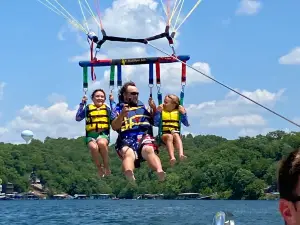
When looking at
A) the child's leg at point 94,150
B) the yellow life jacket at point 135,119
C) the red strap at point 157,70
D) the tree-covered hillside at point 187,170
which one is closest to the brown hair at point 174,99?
the red strap at point 157,70

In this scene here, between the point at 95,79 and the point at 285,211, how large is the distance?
32.7 feet

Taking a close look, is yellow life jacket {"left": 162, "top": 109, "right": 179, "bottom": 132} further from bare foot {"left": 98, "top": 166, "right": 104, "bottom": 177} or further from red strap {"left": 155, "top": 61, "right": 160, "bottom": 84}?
bare foot {"left": 98, "top": 166, "right": 104, "bottom": 177}

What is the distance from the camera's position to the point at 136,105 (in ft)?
40.5

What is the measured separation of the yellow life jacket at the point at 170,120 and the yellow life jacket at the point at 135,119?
0.50 meters

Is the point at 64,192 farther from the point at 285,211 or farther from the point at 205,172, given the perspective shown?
the point at 285,211

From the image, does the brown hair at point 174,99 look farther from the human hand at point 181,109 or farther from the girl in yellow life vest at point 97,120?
the girl in yellow life vest at point 97,120

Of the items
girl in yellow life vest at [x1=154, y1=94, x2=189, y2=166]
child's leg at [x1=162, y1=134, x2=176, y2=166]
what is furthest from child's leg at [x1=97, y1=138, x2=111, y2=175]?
child's leg at [x1=162, y1=134, x2=176, y2=166]

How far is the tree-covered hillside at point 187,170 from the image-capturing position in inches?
5423

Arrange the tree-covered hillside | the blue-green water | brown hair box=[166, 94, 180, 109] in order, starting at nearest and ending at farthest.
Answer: brown hair box=[166, 94, 180, 109], the blue-green water, the tree-covered hillside

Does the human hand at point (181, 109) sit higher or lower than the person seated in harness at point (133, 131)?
higher

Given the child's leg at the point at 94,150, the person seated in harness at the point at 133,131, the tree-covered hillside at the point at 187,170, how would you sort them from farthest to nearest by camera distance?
1. the tree-covered hillside at the point at 187,170
2. the child's leg at the point at 94,150
3. the person seated in harness at the point at 133,131

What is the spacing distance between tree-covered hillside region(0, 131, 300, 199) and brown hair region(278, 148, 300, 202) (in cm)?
9869

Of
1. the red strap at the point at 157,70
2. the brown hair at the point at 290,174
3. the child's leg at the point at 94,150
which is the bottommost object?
the brown hair at the point at 290,174

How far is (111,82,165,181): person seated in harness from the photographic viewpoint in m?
12.1
